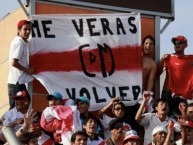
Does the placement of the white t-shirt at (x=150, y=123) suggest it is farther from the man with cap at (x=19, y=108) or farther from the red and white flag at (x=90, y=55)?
the man with cap at (x=19, y=108)

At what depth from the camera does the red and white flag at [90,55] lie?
897 cm

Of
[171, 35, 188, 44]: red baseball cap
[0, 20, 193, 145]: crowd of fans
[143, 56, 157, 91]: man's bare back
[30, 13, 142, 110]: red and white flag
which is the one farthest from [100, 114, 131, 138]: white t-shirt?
[171, 35, 188, 44]: red baseball cap

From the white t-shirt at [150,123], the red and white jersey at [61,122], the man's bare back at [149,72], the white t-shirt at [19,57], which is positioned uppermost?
the white t-shirt at [19,57]

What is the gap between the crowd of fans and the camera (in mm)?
6867

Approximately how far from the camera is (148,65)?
9.82 m

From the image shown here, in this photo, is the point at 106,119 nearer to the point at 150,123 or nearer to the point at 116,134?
the point at 150,123

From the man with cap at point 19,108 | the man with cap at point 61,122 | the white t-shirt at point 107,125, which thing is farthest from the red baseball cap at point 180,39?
the man with cap at point 19,108

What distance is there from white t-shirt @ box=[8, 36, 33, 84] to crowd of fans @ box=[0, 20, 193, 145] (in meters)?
0.04

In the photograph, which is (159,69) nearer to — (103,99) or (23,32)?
(103,99)

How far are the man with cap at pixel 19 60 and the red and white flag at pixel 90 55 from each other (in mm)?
244

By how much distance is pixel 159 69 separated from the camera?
32.4 feet

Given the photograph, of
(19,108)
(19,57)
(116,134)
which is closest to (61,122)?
(116,134)

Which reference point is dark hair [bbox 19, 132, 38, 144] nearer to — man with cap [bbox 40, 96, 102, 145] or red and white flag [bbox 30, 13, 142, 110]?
man with cap [bbox 40, 96, 102, 145]

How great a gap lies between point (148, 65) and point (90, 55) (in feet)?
3.59
